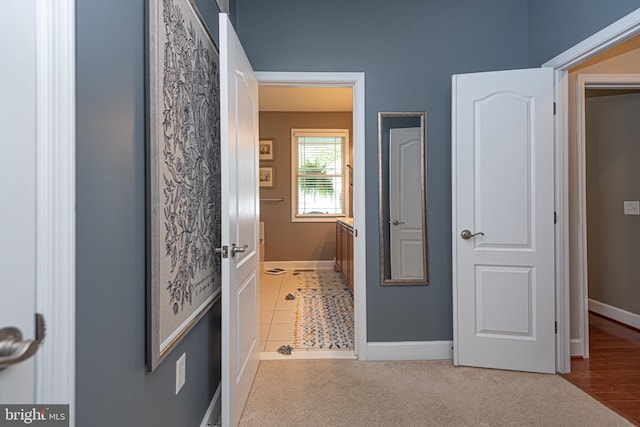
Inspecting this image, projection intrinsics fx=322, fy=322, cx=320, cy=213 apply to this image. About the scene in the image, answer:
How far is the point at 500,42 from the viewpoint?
2.45 meters

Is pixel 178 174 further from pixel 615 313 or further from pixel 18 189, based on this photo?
pixel 615 313

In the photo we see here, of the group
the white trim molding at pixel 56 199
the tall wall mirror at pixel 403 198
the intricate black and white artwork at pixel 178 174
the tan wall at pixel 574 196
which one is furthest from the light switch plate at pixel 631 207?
the white trim molding at pixel 56 199

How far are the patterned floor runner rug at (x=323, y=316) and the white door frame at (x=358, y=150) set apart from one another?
12.1 inches

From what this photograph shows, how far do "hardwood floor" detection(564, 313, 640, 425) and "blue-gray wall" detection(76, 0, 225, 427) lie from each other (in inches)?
96.7

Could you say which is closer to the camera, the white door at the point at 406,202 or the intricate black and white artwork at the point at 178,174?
the intricate black and white artwork at the point at 178,174

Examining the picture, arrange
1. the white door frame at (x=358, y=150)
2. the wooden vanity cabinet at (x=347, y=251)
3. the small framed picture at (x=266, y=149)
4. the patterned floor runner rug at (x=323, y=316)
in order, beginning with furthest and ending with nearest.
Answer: the small framed picture at (x=266, y=149), the wooden vanity cabinet at (x=347, y=251), the patterned floor runner rug at (x=323, y=316), the white door frame at (x=358, y=150)

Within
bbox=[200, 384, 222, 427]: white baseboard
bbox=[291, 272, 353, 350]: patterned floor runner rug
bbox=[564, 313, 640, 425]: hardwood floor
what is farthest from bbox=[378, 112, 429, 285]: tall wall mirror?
bbox=[200, 384, 222, 427]: white baseboard

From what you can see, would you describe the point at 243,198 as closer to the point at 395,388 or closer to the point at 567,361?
the point at 395,388

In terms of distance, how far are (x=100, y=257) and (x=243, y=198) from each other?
1035mm

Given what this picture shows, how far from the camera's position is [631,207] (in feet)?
10.1

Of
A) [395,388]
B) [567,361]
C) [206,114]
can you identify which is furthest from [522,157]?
[206,114]

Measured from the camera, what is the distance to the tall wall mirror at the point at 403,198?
2.43m

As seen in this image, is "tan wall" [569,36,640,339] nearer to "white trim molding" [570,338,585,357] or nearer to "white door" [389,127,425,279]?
"white trim molding" [570,338,585,357]

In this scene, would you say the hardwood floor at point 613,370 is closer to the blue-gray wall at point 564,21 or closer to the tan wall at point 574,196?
the tan wall at point 574,196
